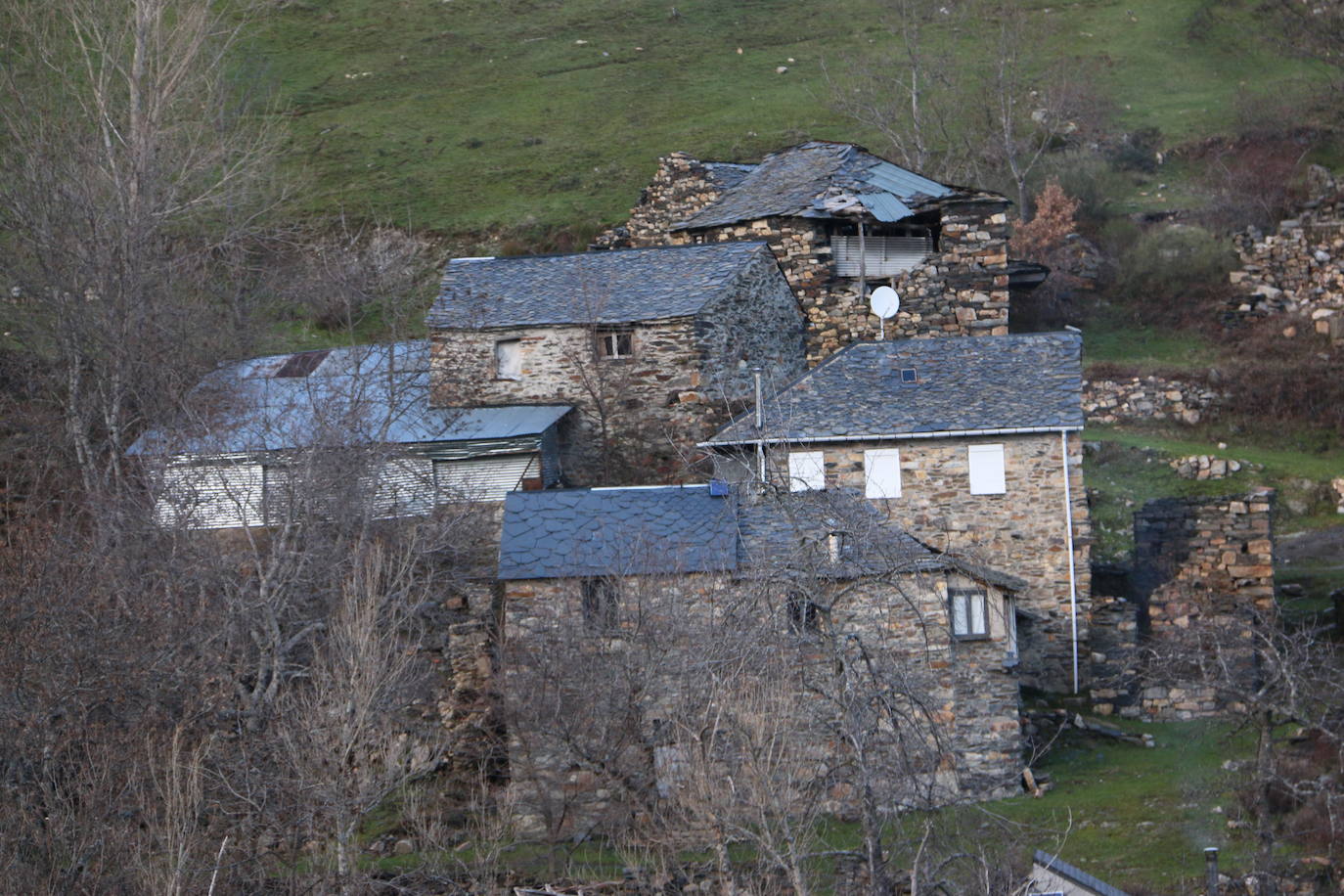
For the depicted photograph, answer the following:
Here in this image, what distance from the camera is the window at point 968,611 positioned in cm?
1966

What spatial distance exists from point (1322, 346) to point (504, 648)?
935 inches

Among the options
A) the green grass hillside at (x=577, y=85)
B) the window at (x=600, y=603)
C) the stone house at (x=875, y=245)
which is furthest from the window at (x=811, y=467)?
the green grass hillside at (x=577, y=85)

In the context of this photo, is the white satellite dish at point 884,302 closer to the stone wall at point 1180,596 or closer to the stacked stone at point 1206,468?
the stone wall at point 1180,596

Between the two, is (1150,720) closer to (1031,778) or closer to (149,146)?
(1031,778)

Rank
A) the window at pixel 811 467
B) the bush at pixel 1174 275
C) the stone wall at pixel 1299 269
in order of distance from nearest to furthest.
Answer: the window at pixel 811 467 < the stone wall at pixel 1299 269 < the bush at pixel 1174 275

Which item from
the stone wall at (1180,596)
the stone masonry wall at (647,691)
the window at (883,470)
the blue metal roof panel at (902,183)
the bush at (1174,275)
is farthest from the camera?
the bush at (1174,275)

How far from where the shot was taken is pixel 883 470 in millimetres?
22688

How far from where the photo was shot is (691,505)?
20359 millimetres

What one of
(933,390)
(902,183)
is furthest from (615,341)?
(902,183)

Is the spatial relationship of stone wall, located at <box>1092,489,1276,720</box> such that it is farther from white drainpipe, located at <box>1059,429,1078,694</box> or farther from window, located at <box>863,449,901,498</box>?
window, located at <box>863,449,901,498</box>

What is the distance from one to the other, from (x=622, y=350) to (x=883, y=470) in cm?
578

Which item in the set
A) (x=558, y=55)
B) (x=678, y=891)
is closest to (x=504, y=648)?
(x=678, y=891)

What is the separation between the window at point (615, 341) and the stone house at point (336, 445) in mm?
1185

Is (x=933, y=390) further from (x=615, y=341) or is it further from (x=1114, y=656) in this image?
(x=615, y=341)
